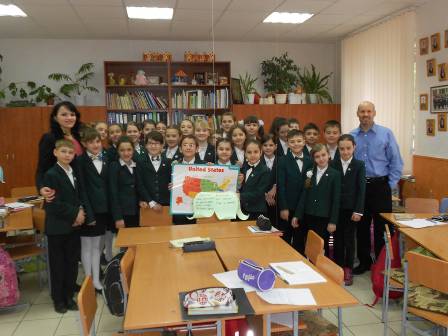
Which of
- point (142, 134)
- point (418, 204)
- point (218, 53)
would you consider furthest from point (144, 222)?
point (218, 53)

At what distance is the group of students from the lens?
3.39m

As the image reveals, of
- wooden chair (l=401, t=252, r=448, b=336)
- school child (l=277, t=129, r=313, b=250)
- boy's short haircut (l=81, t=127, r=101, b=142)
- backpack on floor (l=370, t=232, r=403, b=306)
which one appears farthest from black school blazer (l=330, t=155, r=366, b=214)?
boy's short haircut (l=81, t=127, r=101, b=142)

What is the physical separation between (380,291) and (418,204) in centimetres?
114

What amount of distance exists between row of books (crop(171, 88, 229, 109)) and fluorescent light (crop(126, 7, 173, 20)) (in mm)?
1521

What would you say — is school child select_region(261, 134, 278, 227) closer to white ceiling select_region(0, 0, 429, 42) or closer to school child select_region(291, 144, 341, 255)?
school child select_region(291, 144, 341, 255)

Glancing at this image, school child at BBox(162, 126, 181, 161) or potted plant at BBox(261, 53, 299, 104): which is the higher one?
potted plant at BBox(261, 53, 299, 104)

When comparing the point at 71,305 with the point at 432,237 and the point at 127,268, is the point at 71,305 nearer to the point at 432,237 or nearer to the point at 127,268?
the point at 127,268

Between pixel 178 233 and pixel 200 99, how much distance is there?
4.34m

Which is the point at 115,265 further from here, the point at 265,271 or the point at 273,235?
the point at 265,271

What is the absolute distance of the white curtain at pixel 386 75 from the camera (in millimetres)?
5617

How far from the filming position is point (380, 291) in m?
3.29

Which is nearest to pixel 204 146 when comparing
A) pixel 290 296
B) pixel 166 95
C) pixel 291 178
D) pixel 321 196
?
pixel 291 178

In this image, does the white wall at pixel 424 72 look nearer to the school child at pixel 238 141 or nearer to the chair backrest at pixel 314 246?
the school child at pixel 238 141

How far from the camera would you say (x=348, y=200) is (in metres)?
3.87
